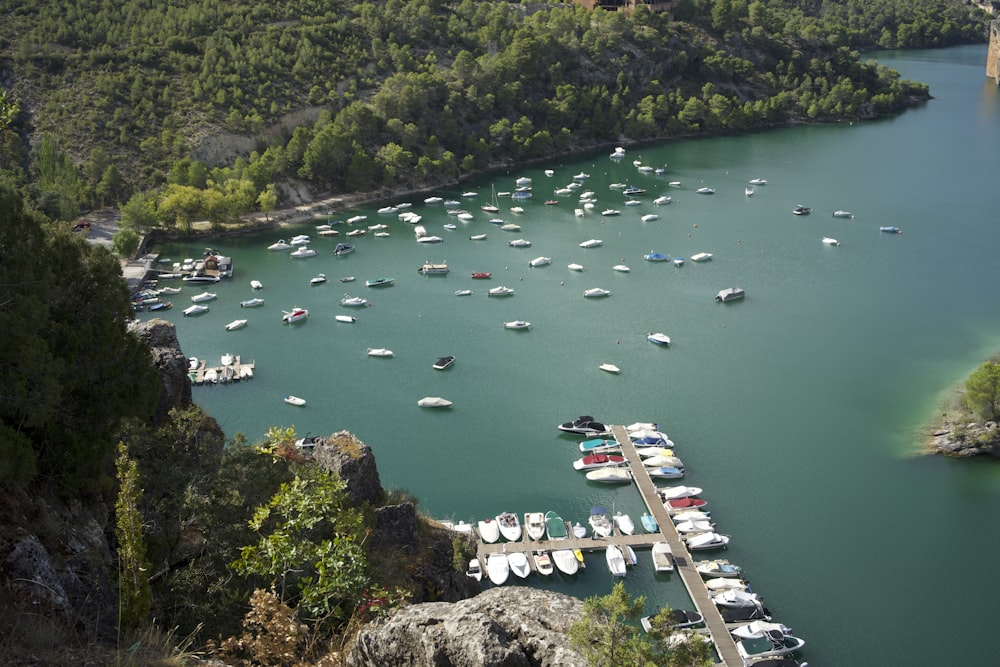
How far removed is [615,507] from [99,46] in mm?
71577

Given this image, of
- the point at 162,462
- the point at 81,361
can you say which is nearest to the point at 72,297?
the point at 81,361

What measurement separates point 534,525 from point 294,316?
25482mm

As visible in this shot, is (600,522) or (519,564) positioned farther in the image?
(600,522)

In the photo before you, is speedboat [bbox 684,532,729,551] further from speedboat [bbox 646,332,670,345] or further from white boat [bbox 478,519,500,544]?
speedboat [bbox 646,332,670,345]

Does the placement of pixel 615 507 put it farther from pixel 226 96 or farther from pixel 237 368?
pixel 226 96

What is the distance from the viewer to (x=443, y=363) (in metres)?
48.6

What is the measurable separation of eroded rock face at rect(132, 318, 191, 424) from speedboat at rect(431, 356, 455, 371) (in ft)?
78.3

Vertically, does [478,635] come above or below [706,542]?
above

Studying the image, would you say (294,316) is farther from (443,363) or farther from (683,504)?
(683,504)

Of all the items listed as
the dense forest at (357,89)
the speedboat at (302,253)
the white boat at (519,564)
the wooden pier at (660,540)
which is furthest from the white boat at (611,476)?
the dense forest at (357,89)

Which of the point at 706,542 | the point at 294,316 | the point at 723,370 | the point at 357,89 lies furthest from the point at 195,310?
the point at 357,89

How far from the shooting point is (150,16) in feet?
290

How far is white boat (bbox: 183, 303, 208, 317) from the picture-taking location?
54562 mm

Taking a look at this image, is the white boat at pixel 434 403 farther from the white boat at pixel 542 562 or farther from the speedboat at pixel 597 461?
the white boat at pixel 542 562
